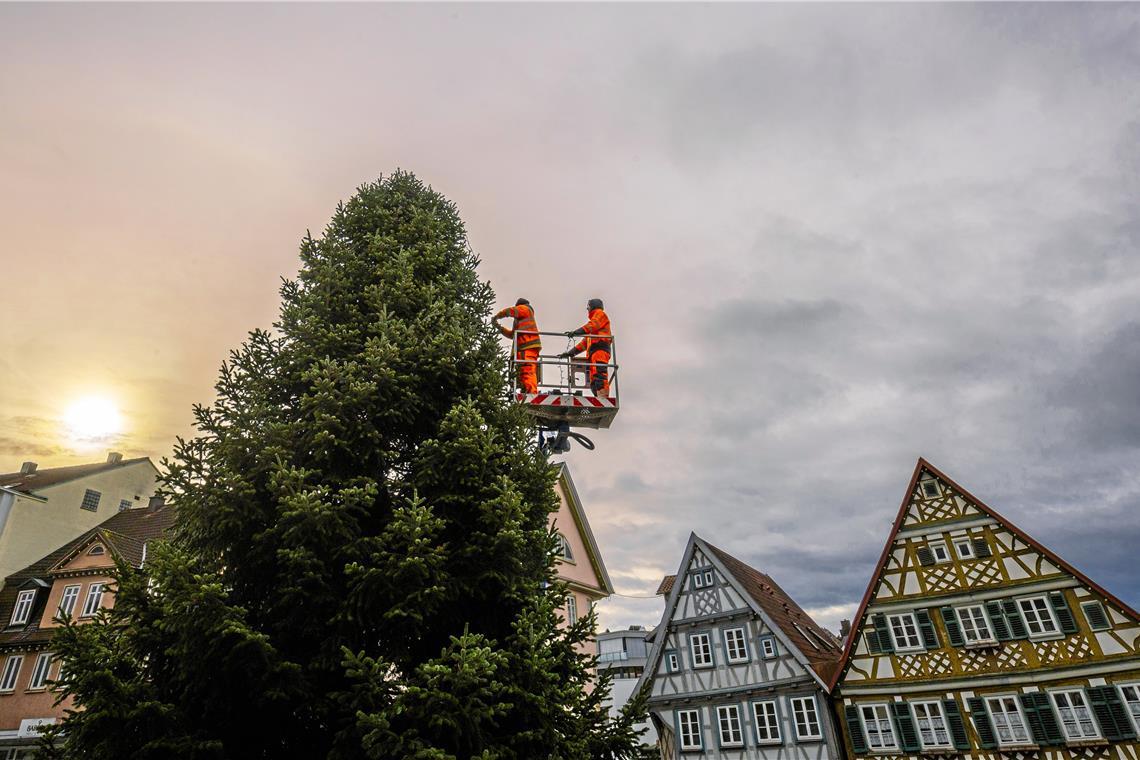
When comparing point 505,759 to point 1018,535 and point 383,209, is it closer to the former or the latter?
point 383,209

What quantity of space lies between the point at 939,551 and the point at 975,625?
2.72 metres

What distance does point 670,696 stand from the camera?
27.6 metres

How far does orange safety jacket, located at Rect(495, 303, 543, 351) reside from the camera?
14172 mm

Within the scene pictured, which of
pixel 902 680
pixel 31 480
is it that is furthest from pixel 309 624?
pixel 31 480

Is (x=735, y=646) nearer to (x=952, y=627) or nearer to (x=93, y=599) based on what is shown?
(x=952, y=627)

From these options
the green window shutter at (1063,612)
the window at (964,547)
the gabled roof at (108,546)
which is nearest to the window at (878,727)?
the window at (964,547)

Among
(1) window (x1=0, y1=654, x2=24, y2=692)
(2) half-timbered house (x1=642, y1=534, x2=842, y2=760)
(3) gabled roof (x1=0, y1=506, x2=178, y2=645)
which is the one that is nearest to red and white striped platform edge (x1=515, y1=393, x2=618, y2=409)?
(2) half-timbered house (x1=642, y1=534, x2=842, y2=760)

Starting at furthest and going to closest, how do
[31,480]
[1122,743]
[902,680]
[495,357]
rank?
[31,480], [902,680], [1122,743], [495,357]

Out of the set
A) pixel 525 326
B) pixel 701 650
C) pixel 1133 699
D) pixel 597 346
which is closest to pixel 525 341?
pixel 525 326

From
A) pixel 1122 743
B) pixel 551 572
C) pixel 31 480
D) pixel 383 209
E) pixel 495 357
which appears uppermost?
pixel 31 480

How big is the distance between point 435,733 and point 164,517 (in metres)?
31.5

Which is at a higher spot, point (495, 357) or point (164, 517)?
point (164, 517)

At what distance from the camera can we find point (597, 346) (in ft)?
46.6

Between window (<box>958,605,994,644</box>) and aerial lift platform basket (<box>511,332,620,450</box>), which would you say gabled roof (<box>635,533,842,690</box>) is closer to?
window (<box>958,605,994,644</box>)
